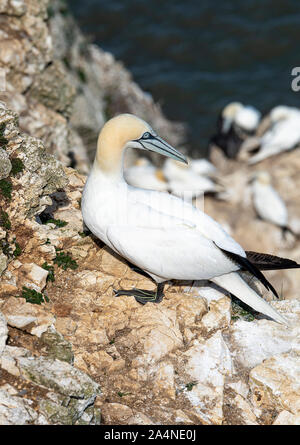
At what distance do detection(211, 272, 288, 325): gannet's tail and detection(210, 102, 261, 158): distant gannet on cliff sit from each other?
31.2 ft

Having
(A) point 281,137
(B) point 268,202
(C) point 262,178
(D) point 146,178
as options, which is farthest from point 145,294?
(A) point 281,137

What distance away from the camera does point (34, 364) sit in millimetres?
3830

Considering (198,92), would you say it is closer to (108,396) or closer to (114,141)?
(114,141)

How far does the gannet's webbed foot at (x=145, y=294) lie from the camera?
480 cm

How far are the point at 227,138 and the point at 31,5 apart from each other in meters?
7.25

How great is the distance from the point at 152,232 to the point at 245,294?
854 millimetres

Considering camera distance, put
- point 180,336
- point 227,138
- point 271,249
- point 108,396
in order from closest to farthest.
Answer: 1. point 108,396
2. point 180,336
3. point 271,249
4. point 227,138

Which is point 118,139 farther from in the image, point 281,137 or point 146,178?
point 281,137

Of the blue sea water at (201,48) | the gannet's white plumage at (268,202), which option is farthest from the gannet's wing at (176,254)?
the blue sea water at (201,48)

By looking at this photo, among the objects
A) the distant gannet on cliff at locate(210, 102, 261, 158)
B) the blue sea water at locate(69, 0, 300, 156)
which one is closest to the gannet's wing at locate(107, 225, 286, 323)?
the distant gannet on cliff at locate(210, 102, 261, 158)

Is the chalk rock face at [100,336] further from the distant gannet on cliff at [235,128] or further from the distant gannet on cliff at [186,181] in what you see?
the distant gannet on cliff at [235,128]

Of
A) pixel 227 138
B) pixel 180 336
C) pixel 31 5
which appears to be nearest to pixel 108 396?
pixel 180 336

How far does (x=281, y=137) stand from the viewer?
41.4 ft

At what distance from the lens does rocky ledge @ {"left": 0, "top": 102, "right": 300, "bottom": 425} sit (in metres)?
3.86
